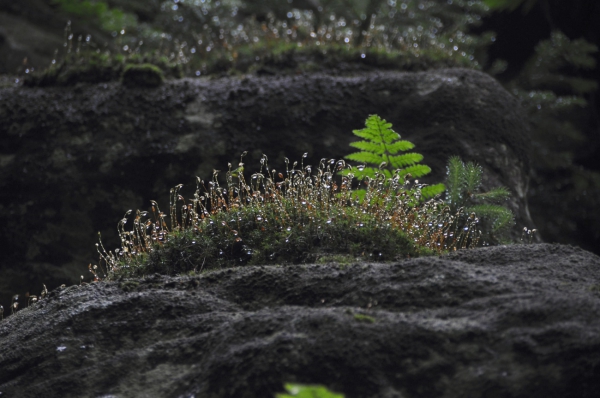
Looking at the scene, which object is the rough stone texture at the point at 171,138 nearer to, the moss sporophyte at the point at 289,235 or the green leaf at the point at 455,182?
the green leaf at the point at 455,182

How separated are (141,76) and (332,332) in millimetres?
5573

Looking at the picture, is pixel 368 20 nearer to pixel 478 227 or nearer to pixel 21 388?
pixel 478 227

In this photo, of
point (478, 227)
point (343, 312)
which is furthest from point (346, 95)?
point (343, 312)

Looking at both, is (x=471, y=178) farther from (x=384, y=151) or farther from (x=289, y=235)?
(x=289, y=235)

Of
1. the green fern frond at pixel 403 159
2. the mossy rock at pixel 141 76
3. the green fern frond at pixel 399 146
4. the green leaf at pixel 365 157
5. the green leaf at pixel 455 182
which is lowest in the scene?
the green leaf at pixel 455 182

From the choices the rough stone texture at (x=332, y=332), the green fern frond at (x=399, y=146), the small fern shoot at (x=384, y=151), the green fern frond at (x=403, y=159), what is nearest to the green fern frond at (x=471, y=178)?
the small fern shoot at (x=384, y=151)

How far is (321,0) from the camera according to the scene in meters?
13.0

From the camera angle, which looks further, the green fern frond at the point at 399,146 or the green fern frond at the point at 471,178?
the green fern frond at the point at 471,178

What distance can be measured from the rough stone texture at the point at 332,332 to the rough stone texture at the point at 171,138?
8.87ft

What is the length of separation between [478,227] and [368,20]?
22.3 feet

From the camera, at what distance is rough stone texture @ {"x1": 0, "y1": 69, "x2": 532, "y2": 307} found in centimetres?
652

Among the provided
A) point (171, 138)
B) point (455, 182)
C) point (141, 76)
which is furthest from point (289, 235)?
point (141, 76)

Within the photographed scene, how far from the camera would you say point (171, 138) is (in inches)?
265

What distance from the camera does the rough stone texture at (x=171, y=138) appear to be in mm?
6516
